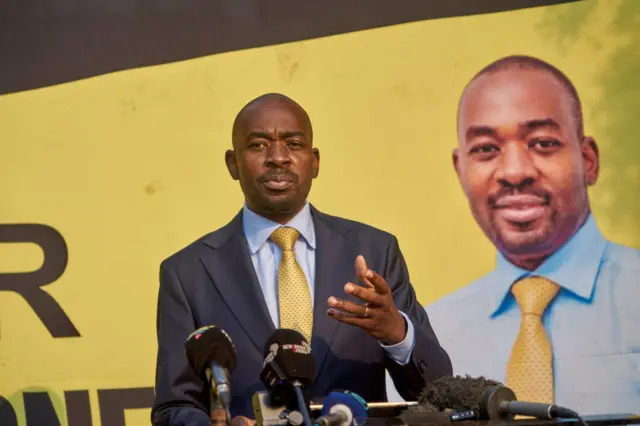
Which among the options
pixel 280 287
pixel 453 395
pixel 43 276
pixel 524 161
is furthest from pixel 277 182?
pixel 524 161

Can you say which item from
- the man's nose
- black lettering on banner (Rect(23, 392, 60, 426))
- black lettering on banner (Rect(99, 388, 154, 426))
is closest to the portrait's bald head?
the man's nose

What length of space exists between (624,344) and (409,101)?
1.33 m

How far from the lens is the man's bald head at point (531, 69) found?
14.5ft

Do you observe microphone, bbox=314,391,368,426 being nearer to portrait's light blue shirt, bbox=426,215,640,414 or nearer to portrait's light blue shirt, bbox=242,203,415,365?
portrait's light blue shirt, bbox=242,203,415,365

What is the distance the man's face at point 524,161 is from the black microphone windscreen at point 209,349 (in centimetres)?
222

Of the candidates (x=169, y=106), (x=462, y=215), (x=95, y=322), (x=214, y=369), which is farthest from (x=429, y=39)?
(x=214, y=369)

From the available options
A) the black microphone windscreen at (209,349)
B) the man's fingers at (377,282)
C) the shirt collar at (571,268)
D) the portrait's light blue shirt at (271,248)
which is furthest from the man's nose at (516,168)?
the black microphone windscreen at (209,349)

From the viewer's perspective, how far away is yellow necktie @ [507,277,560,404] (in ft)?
13.9

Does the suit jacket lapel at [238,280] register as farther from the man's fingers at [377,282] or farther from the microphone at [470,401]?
the microphone at [470,401]

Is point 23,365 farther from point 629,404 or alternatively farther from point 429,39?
point 629,404

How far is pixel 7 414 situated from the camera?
13.5ft

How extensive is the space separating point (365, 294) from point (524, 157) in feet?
5.92

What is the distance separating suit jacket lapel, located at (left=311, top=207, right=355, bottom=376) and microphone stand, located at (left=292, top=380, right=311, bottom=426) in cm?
77

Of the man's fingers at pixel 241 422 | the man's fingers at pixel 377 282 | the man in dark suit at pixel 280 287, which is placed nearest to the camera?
the man's fingers at pixel 241 422
